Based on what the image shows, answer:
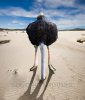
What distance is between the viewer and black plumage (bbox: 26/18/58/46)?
5.02m

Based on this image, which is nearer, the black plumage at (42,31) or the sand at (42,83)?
the sand at (42,83)

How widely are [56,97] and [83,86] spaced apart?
106 centimetres

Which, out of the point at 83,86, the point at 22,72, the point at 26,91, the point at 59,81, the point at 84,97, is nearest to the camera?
the point at 84,97

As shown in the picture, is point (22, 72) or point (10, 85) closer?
point (10, 85)

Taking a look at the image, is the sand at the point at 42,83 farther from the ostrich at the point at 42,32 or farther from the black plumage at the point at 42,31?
the black plumage at the point at 42,31

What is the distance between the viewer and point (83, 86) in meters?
4.79

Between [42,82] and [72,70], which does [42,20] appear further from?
[72,70]

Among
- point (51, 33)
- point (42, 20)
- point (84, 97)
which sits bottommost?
point (84, 97)

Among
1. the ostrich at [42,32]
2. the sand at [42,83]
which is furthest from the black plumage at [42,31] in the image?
the sand at [42,83]

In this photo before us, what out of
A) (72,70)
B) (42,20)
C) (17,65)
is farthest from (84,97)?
(17,65)

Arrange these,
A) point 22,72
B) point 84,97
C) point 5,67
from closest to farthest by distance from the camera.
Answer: point 84,97 → point 22,72 → point 5,67

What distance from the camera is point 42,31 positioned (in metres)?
5.04

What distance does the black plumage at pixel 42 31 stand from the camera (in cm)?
502

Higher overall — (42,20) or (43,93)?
(42,20)
